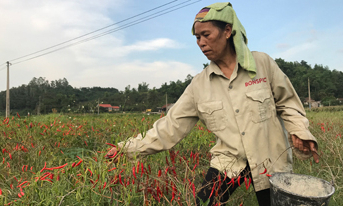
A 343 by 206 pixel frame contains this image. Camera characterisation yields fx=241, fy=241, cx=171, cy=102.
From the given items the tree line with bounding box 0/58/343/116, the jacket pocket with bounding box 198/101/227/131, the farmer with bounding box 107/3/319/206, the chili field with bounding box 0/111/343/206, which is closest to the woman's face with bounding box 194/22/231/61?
the farmer with bounding box 107/3/319/206

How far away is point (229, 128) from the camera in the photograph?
5.85ft

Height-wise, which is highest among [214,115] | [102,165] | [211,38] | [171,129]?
[211,38]

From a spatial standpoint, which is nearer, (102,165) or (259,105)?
(102,165)

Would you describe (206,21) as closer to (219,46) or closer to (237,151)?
(219,46)

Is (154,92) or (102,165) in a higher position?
(154,92)

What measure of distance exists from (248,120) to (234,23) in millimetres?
728

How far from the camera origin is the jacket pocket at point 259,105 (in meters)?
1.73

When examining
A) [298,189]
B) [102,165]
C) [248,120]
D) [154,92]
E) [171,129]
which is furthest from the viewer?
[154,92]

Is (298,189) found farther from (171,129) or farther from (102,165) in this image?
(102,165)

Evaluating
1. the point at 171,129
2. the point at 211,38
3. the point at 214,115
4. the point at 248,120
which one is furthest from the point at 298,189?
the point at 211,38

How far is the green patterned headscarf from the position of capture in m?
1.74

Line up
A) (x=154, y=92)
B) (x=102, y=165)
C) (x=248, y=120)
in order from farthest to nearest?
(x=154, y=92) → (x=248, y=120) → (x=102, y=165)

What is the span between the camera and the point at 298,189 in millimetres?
1553

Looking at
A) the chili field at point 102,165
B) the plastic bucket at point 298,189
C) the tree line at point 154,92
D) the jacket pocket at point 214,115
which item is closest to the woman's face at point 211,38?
the jacket pocket at point 214,115
